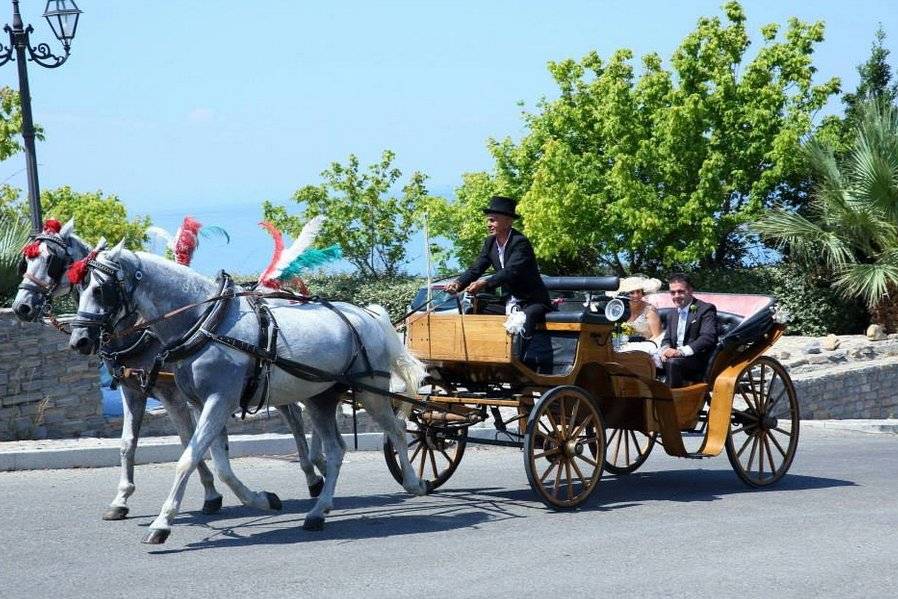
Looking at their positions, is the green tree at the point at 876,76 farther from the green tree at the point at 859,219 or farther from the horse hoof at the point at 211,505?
the horse hoof at the point at 211,505

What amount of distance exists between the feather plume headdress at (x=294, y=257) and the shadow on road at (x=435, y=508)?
1.80 metres

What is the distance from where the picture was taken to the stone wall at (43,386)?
13250 millimetres

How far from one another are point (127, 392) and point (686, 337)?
4786 millimetres

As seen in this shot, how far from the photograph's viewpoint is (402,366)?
1017 centimetres

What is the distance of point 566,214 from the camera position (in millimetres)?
28969

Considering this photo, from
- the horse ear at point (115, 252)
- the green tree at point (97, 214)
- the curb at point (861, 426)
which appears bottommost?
the curb at point (861, 426)

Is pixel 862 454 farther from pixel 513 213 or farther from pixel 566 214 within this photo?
pixel 566 214

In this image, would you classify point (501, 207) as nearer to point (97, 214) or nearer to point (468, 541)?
point (468, 541)

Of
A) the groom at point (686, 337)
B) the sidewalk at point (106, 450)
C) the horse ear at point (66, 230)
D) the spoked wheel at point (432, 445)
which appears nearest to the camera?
the horse ear at point (66, 230)

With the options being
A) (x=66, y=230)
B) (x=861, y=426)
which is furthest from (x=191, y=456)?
(x=861, y=426)

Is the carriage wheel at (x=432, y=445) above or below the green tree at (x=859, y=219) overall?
below

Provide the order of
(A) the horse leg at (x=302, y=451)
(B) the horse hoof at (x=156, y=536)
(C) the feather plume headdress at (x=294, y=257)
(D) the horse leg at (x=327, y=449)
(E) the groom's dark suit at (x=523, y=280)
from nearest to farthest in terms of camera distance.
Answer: (B) the horse hoof at (x=156, y=536), (D) the horse leg at (x=327, y=449), (E) the groom's dark suit at (x=523, y=280), (C) the feather plume headdress at (x=294, y=257), (A) the horse leg at (x=302, y=451)

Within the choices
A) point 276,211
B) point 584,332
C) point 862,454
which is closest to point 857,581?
point 584,332

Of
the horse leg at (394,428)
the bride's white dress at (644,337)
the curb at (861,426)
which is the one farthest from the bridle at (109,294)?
the curb at (861,426)
